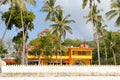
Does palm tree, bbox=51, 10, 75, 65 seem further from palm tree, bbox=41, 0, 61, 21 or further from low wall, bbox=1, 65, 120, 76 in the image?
low wall, bbox=1, 65, 120, 76

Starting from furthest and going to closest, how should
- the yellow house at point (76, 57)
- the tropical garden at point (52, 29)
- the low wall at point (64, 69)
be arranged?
the yellow house at point (76, 57) → the tropical garden at point (52, 29) → the low wall at point (64, 69)

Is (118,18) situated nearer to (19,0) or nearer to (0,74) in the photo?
(19,0)

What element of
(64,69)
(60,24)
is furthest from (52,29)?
(64,69)

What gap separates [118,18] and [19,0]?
13.1 meters

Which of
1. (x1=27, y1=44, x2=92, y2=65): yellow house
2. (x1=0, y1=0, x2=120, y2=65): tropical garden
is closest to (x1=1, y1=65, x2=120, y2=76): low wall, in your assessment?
(x1=0, y1=0, x2=120, y2=65): tropical garden

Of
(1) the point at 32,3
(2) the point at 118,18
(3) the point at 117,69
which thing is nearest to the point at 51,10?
(2) the point at 118,18

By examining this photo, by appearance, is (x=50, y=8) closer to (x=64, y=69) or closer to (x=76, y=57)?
(x=76, y=57)

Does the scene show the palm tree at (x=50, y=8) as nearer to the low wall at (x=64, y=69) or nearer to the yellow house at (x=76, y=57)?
the yellow house at (x=76, y=57)

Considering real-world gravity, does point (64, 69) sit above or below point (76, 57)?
below

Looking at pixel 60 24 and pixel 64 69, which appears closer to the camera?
pixel 64 69

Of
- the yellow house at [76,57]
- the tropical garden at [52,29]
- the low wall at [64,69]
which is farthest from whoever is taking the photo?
the yellow house at [76,57]

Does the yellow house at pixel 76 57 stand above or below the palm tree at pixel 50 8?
below

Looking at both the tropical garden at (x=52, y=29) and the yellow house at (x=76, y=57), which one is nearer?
the tropical garden at (x=52, y=29)

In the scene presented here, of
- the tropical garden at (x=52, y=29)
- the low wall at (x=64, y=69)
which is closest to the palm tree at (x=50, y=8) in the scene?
the tropical garden at (x=52, y=29)
